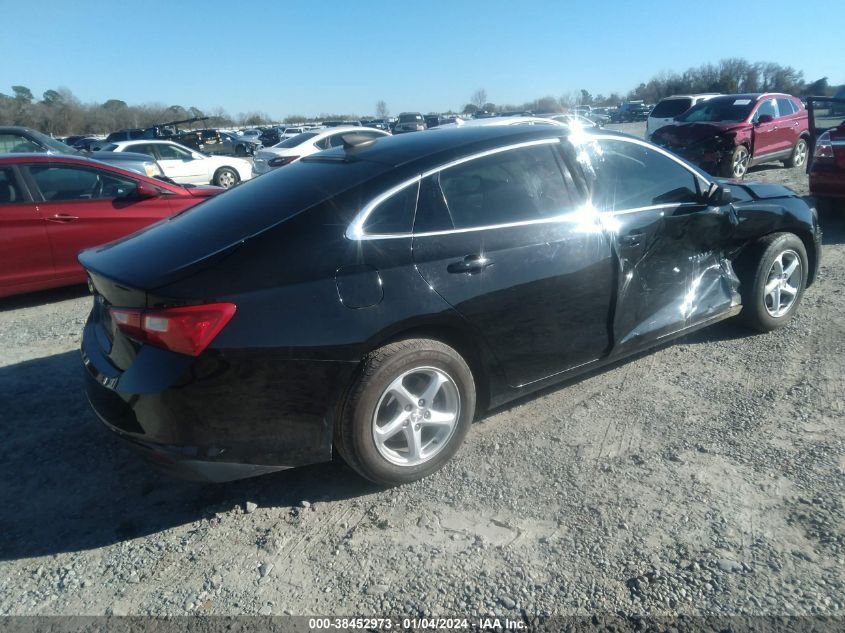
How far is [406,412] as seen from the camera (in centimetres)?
307

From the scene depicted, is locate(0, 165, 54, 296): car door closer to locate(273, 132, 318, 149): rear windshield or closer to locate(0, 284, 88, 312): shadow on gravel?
locate(0, 284, 88, 312): shadow on gravel

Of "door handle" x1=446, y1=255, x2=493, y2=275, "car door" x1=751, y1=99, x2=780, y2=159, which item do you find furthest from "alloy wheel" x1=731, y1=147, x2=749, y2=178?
"door handle" x1=446, y1=255, x2=493, y2=275

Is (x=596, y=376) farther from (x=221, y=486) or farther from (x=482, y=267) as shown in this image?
(x=221, y=486)

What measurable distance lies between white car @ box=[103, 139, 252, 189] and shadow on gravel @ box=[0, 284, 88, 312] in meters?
9.86

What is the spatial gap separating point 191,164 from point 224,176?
0.84 metres

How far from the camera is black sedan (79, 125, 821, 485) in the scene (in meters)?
2.68

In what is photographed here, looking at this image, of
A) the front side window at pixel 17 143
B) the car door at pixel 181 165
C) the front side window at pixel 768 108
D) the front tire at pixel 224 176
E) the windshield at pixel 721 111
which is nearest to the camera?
the windshield at pixel 721 111

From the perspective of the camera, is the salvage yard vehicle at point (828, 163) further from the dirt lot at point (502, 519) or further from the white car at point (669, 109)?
the white car at point (669, 109)

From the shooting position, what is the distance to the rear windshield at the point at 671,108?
1728 cm

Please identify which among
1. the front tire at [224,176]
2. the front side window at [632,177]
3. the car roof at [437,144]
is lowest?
the front tire at [224,176]

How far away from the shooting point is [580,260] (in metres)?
3.59

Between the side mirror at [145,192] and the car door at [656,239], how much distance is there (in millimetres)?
4674

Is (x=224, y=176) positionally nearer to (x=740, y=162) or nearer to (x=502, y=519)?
(x=740, y=162)

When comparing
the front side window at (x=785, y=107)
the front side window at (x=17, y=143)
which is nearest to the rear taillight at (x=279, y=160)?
the front side window at (x=17, y=143)
